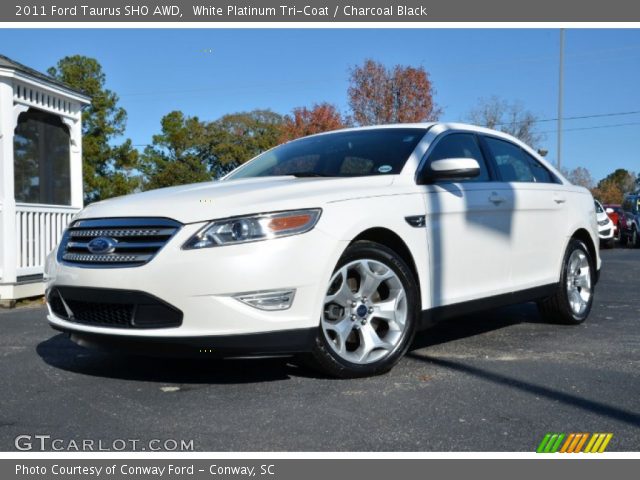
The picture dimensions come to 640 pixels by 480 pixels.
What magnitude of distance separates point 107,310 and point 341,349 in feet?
4.27

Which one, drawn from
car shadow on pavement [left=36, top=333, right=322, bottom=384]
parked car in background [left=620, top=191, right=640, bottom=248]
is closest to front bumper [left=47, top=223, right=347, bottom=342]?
car shadow on pavement [left=36, top=333, right=322, bottom=384]

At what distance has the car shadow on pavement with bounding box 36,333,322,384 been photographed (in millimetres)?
3990

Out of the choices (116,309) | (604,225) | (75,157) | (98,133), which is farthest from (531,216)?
(98,133)

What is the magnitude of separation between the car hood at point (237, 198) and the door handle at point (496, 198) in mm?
989

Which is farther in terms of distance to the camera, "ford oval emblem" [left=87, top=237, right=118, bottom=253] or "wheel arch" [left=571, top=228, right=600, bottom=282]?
"wheel arch" [left=571, top=228, right=600, bottom=282]

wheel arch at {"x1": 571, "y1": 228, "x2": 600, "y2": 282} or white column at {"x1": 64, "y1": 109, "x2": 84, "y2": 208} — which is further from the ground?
white column at {"x1": 64, "y1": 109, "x2": 84, "y2": 208}

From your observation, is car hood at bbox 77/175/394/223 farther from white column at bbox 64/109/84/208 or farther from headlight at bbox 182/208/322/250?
white column at bbox 64/109/84/208

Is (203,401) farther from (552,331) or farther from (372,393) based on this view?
(552,331)

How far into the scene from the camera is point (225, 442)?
2883 mm

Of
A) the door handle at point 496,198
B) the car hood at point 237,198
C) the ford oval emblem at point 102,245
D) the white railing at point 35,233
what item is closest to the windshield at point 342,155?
the car hood at point 237,198

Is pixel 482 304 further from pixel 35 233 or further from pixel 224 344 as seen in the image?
pixel 35 233

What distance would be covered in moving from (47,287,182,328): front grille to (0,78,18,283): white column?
209 inches
